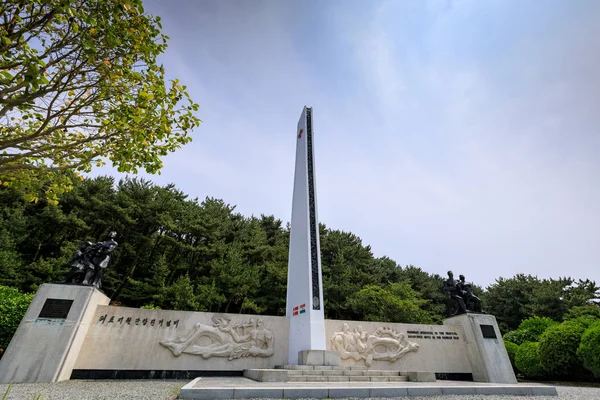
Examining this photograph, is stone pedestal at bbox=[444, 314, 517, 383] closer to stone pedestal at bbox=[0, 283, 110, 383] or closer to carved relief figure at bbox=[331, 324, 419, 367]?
carved relief figure at bbox=[331, 324, 419, 367]

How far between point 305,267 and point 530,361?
9557 millimetres

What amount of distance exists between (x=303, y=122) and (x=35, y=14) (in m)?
7.78

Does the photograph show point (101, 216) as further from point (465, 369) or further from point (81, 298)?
point (465, 369)

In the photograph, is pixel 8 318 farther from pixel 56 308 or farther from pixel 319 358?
pixel 319 358

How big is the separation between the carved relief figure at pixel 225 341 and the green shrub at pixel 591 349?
934 cm

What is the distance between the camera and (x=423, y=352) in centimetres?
842

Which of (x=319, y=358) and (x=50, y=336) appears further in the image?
(x=319, y=358)

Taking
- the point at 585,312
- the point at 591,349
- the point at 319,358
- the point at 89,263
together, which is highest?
the point at 585,312

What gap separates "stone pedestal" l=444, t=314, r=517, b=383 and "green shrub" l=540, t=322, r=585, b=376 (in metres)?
3.36

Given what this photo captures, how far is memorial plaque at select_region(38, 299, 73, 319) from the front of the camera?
233 inches

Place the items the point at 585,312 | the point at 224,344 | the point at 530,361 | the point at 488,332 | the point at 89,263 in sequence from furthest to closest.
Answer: the point at 585,312, the point at 530,361, the point at 488,332, the point at 224,344, the point at 89,263

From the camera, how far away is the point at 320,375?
5867 millimetres

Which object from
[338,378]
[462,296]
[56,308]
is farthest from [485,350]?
[56,308]

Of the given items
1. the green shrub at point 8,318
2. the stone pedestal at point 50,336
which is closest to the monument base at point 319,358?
the stone pedestal at point 50,336
